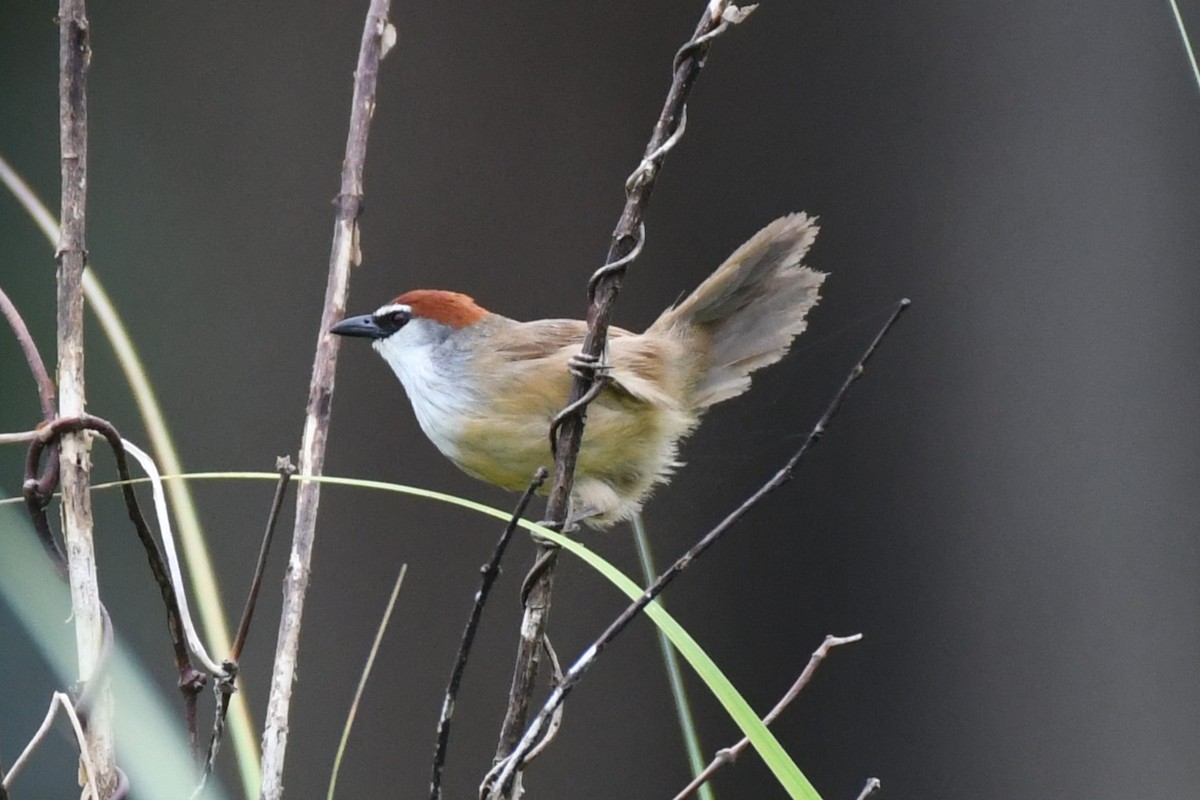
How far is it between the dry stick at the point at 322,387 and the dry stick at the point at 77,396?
95 millimetres

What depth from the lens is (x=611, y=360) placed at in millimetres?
927

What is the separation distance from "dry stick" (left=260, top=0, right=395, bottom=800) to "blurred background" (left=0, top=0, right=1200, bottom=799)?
1.37ft

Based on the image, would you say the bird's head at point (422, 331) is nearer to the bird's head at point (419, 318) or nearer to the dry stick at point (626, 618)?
the bird's head at point (419, 318)

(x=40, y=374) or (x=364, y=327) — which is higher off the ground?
(x=364, y=327)

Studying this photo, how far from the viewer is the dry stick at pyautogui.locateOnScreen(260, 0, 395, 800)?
637 mm

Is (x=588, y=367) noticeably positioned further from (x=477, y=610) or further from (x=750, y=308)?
(x=750, y=308)

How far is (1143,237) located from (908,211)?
275 mm

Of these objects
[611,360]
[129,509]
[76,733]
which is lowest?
[76,733]

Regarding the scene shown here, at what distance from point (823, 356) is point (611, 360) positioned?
1.37ft

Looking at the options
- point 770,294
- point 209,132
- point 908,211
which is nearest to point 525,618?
point 770,294

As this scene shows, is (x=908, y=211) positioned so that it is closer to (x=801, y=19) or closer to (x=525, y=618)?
(x=801, y=19)

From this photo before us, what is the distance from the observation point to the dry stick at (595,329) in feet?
1.85

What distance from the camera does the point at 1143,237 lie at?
1259 millimetres

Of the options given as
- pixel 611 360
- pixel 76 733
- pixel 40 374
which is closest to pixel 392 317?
pixel 611 360
